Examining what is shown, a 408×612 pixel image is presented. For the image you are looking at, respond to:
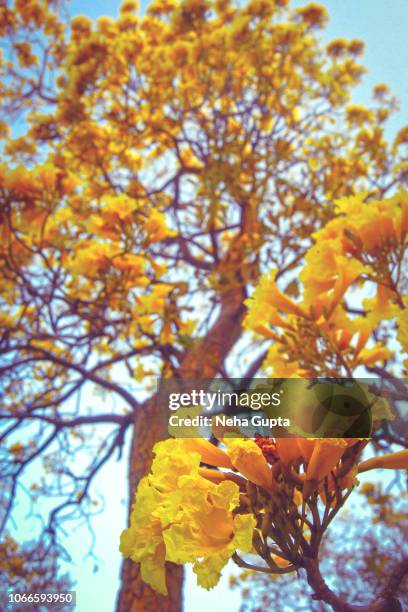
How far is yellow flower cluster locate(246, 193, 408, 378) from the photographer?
5.05 ft

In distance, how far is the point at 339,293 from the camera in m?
1.60

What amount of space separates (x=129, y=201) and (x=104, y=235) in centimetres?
23

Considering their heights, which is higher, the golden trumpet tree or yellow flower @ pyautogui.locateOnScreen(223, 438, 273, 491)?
the golden trumpet tree

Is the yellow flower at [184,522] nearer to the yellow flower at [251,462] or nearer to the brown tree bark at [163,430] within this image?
the yellow flower at [251,462]

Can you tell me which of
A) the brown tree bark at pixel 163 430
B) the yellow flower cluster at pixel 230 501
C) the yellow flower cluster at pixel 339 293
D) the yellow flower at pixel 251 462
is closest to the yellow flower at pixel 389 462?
the yellow flower cluster at pixel 230 501

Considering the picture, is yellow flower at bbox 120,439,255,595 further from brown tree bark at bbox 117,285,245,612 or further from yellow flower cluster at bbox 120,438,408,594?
brown tree bark at bbox 117,285,245,612

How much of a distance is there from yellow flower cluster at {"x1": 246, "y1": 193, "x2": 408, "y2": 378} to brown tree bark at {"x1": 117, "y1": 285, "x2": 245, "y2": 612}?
746 millimetres

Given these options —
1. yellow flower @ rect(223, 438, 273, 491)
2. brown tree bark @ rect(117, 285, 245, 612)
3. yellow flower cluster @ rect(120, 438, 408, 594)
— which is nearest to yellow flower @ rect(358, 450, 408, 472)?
yellow flower cluster @ rect(120, 438, 408, 594)

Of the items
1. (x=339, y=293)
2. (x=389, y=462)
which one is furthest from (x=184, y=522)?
(x=339, y=293)

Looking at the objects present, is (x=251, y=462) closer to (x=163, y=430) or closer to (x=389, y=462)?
(x=389, y=462)

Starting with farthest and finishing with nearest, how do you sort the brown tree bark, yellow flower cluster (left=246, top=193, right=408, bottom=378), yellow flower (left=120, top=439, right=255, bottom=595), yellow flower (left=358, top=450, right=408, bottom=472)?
the brown tree bark → yellow flower cluster (left=246, top=193, right=408, bottom=378) → yellow flower (left=358, top=450, right=408, bottom=472) → yellow flower (left=120, top=439, right=255, bottom=595)

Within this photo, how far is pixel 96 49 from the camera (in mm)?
3697

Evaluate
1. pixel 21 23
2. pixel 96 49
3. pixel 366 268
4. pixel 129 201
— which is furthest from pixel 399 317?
pixel 21 23

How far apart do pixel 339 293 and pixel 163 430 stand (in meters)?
1.25
